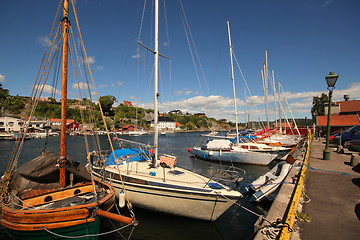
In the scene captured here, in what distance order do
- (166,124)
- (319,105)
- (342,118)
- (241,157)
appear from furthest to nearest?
(166,124), (319,105), (342,118), (241,157)

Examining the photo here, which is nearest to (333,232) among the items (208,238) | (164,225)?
(208,238)

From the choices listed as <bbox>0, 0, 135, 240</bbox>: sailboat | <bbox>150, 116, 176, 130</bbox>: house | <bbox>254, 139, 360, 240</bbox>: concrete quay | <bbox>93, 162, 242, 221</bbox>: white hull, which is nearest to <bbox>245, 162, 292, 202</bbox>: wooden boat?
<bbox>254, 139, 360, 240</bbox>: concrete quay

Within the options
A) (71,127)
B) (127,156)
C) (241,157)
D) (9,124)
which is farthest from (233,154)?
(71,127)

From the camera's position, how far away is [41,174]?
7.23 meters

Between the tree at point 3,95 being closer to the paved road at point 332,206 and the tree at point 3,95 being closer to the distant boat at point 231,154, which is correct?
the distant boat at point 231,154

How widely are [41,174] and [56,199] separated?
1224 millimetres

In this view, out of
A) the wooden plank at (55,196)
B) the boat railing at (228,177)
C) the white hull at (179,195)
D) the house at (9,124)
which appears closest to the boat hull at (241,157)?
the boat railing at (228,177)

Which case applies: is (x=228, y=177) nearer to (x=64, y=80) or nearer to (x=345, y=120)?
(x=64, y=80)

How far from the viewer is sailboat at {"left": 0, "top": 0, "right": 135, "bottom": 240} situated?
214 inches

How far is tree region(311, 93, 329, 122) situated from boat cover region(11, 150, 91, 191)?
241 ft

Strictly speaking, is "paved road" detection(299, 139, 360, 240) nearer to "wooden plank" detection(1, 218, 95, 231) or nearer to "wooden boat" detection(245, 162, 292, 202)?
"wooden boat" detection(245, 162, 292, 202)

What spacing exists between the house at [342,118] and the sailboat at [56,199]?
126ft

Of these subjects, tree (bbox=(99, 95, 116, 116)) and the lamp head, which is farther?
tree (bbox=(99, 95, 116, 116))

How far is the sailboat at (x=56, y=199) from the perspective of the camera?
5434 mm
